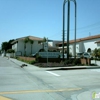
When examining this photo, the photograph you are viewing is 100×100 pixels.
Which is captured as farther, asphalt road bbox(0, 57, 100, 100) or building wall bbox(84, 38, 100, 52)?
building wall bbox(84, 38, 100, 52)

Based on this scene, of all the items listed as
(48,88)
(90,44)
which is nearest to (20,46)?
(90,44)

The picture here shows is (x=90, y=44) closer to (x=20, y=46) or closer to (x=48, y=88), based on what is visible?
(x=20, y=46)

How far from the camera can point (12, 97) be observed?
8.26 meters

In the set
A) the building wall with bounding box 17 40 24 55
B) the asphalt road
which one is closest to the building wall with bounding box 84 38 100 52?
the building wall with bounding box 17 40 24 55

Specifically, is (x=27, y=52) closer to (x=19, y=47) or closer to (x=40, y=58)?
(x=19, y=47)

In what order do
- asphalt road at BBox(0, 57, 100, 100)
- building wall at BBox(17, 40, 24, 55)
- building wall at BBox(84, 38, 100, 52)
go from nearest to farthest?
asphalt road at BBox(0, 57, 100, 100) < building wall at BBox(84, 38, 100, 52) < building wall at BBox(17, 40, 24, 55)

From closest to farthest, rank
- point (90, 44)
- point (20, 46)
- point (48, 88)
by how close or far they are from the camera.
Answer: point (48, 88), point (90, 44), point (20, 46)

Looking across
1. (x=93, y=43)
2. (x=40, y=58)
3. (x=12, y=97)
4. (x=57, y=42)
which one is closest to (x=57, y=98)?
(x=12, y=97)

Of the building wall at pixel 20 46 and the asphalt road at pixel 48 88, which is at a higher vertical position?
the building wall at pixel 20 46

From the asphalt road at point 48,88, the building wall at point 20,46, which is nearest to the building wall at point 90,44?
the building wall at point 20,46

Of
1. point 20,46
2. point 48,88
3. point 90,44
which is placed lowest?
point 48,88

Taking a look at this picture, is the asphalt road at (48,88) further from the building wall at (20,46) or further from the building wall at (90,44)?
the building wall at (20,46)

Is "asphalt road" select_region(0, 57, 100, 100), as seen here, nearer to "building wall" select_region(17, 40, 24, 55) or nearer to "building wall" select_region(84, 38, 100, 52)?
"building wall" select_region(84, 38, 100, 52)

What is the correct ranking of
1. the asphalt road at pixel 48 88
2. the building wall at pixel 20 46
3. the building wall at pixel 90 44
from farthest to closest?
1. the building wall at pixel 20 46
2. the building wall at pixel 90 44
3. the asphalt road at pixel 48 88
